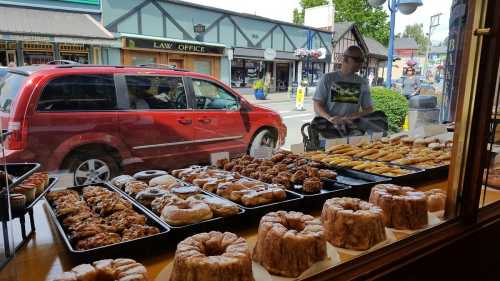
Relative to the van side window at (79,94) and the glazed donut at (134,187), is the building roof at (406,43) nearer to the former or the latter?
the van side window at (79,94)

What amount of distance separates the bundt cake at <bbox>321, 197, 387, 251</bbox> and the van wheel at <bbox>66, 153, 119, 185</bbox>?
165 cm

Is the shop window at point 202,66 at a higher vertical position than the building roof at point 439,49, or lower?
lower

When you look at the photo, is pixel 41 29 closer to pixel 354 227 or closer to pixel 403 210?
pixel 354 227

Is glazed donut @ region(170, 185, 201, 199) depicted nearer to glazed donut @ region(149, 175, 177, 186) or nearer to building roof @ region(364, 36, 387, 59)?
glazed donut @ region(149, 175, 177, 186)

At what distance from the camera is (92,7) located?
1.30m

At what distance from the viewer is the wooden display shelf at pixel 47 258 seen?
86 centimetres

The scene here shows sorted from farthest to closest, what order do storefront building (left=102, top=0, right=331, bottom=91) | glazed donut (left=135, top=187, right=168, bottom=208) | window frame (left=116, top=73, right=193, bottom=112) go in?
window frame (left=116, top=73, right=193, bottom=112) → storefront building (left=102, top=0, right=331, bottom=91) → glazed donut (left=135, top=187, right=168, bottom=208)

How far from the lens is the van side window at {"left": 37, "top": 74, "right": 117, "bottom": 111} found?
224 centimetres

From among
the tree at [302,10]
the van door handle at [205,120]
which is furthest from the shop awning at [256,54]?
the van door handle at [205,120]

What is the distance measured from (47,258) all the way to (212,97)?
6.85 ft

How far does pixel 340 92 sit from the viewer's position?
301 centimetres

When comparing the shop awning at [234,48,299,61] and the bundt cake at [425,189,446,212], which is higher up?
the shop awning at [234,48,299,61]

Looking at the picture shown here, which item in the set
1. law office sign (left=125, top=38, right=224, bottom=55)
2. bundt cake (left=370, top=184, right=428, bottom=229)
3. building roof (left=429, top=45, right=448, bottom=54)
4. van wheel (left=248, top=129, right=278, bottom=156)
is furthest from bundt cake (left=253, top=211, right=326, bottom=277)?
building roof (left=429, top=45, right=448, bottom=54)

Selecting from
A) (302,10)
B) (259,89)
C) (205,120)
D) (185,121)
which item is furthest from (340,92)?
(185,121)
